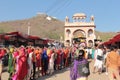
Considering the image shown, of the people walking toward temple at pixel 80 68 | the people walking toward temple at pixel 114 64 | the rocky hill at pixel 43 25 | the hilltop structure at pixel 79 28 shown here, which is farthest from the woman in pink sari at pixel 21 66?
the rocky hill at pixel 43 25

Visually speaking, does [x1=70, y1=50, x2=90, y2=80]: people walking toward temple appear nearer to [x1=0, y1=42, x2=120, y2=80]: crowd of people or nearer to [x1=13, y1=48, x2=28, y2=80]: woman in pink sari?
[x1=0, y1=42, x2=120, y2=80]: crowd of people

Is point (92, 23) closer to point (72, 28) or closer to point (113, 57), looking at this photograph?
point (72, 28)

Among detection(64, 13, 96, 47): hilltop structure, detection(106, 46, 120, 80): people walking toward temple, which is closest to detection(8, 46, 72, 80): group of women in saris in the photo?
detection(106, 46, 120, 80): people walking toward temple

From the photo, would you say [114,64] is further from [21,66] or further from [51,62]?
[51,62]

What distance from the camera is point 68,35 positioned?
81.9m

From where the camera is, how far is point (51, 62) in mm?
21906

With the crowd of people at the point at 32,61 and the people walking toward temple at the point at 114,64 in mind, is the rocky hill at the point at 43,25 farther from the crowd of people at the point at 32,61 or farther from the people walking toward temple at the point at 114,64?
the people walking toward temple at the point at 114,64

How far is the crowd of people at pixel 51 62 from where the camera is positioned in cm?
995

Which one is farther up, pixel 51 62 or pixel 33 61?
pixel 33 61

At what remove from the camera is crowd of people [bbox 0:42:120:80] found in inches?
392

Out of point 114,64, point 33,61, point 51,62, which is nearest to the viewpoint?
point 114,64

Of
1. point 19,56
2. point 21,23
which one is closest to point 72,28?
point 19,56

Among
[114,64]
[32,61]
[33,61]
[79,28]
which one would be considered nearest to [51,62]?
[33,61]

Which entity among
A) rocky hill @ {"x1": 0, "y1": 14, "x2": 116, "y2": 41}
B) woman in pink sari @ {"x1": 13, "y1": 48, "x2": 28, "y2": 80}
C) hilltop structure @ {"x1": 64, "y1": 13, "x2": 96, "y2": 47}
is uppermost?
rocky hill @ {"x1": 0, "y1": 14, "x2": 116, "y2": 41}
